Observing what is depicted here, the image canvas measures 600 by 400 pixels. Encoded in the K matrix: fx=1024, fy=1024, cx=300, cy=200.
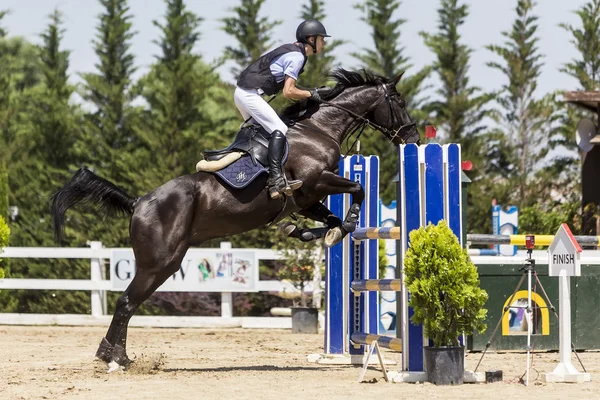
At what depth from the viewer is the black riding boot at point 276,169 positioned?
25.0 ft

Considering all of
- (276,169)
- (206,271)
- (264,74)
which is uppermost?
(264,74)

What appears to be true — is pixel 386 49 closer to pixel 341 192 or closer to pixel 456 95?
pixel 456 95

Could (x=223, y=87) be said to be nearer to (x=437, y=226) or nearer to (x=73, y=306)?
(x=73, y=306)

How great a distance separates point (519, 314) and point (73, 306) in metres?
8.53

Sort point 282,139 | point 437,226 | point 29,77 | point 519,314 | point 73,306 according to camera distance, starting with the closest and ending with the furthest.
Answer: point 437,226
point 282,139
point 519,314
point 73,306
point 29,77

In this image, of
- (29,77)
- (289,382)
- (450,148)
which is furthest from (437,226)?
(29,77)

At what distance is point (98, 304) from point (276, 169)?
25.3 feet

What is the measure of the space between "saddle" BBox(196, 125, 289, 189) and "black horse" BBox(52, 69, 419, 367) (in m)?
0.09

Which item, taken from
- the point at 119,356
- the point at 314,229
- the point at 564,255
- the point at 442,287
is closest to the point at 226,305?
the point at 314,229

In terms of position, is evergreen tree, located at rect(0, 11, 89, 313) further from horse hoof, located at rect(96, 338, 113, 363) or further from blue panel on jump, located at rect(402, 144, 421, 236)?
blue panel on jump, located at rect(402, 144, 421, 236)

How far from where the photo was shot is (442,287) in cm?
663

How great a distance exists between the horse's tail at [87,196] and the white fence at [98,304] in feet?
19.2

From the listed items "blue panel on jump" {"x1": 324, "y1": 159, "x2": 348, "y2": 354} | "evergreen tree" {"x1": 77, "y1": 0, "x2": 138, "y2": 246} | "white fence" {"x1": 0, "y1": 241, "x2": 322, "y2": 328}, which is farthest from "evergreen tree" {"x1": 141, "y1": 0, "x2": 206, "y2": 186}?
"blue panel on jump" {"x1": 324, "y1": 159, "x2": 348, "y2": 354}

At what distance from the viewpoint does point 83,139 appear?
20.5 metres
